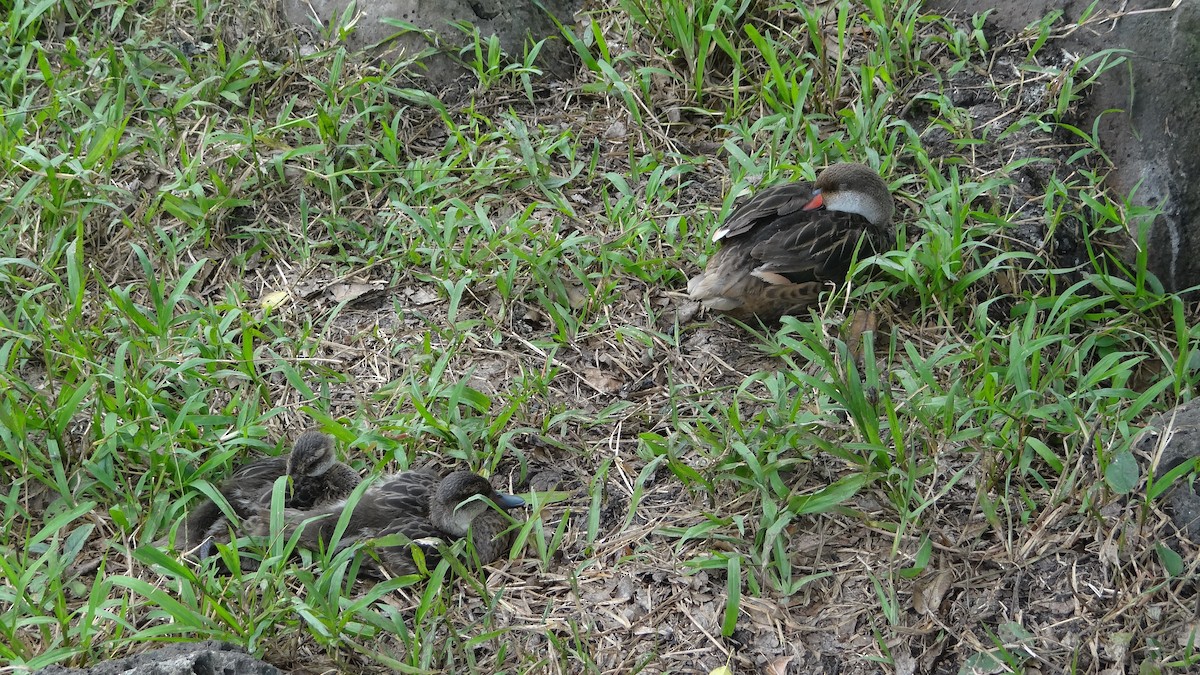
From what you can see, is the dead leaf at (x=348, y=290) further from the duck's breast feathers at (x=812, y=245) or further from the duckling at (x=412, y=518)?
the duck's breast feathers at (x=812, y=245)

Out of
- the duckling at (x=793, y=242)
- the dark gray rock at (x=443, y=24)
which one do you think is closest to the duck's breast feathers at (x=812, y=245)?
the duckling at (x=793, y=242)

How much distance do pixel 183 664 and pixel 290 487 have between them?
1.01 meters

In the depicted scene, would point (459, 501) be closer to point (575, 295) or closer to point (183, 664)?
point (183, 664)

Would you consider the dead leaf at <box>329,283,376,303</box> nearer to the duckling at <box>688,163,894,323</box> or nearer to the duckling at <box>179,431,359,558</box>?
the duckling at <box>179,431,359,558</box>

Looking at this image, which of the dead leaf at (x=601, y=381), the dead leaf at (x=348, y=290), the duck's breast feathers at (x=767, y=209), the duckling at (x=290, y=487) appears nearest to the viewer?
the duckling at (x=290, y=487)

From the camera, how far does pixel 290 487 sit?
4.12m

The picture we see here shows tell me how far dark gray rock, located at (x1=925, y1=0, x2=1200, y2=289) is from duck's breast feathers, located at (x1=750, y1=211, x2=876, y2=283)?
1314mm

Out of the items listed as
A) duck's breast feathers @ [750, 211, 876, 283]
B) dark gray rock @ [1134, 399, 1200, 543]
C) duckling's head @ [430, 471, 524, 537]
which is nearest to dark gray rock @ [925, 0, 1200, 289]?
duck's breast feathers @ [750, 211, 876, 283]

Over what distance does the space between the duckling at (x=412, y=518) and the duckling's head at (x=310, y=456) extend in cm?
15

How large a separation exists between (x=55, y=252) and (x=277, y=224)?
3.33 ft

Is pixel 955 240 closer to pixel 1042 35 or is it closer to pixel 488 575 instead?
pixel 1042 35

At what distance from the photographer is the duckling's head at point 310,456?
13.6ft

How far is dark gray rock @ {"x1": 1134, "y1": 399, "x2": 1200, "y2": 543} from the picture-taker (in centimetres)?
362

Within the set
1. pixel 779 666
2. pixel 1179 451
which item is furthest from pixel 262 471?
pixel 1179 451
